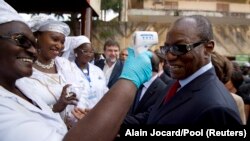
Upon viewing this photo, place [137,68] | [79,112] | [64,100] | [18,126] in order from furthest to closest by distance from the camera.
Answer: [79,112]
[64,100]
[137,68]
[18,126]

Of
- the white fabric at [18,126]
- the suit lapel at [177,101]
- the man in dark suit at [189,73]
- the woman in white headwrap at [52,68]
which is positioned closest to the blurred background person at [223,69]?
the man in dark suit at [189,73]

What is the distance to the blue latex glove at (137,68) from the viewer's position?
4.35 feet

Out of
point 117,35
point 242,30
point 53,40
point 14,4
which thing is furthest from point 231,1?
point 53,40

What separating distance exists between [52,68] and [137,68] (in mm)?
1911

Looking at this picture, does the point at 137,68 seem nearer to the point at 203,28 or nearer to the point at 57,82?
the point at 203,28

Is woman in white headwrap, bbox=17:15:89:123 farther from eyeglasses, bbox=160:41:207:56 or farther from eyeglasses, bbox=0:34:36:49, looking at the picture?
eyeglasses, bbox=0:34:36:49

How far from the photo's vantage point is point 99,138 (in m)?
1.20

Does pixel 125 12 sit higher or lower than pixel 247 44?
higher

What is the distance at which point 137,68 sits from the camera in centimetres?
142

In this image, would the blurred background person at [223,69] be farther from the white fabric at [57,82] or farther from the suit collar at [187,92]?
the white fabric at [57,82]

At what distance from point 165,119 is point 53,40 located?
4.95 ft

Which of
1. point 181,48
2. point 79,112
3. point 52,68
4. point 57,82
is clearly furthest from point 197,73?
point 52,68

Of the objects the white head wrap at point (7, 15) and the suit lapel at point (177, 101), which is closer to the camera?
the white head wrap at point (7, 15)

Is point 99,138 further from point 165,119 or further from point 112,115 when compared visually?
point 165,119
